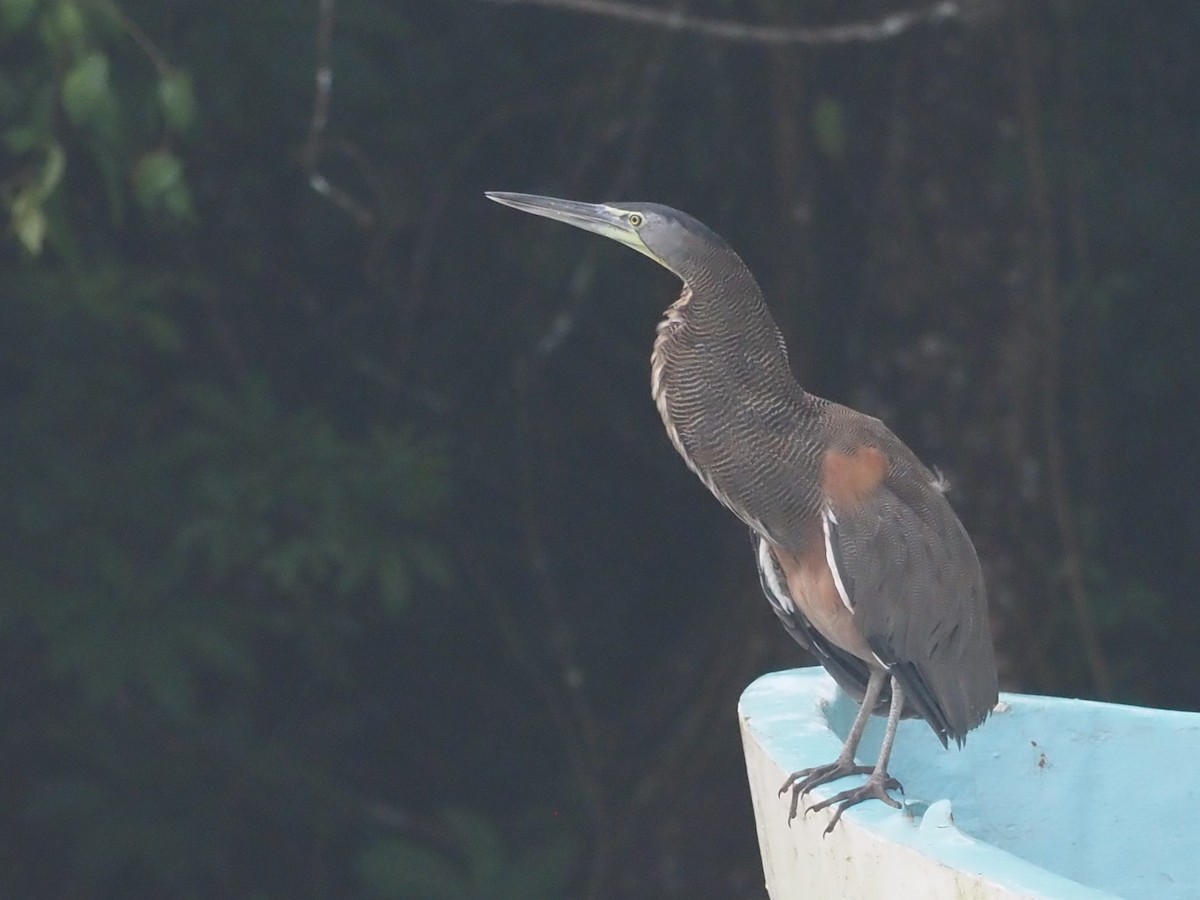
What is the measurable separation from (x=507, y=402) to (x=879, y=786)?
3.01 m

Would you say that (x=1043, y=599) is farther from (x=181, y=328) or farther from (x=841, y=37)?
(x=181, y=328)

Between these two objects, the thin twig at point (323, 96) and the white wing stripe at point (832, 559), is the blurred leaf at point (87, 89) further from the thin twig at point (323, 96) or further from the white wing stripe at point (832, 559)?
the white wing stripe at point (832, 559)

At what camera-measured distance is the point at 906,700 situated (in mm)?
2375

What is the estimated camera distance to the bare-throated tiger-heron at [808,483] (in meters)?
Result: 2.39

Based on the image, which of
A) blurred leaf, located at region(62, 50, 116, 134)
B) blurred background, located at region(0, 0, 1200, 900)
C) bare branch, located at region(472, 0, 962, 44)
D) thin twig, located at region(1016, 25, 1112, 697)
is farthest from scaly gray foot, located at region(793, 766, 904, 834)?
thin twig, located at region(1016, 25, 1112, 697)

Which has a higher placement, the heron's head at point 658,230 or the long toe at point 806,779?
the heron's head at point 658,230

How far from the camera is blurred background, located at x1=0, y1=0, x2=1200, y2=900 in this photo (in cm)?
399

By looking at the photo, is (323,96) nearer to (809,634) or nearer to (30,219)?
(30,219)

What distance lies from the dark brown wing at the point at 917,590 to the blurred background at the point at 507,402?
165 centimetres

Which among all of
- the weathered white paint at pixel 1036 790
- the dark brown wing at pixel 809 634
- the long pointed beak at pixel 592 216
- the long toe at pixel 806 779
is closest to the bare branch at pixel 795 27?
the long pointed beak at pixel 592 216

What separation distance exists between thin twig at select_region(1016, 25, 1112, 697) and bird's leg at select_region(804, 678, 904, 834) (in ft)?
6.29

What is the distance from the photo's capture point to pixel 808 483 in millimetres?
2443

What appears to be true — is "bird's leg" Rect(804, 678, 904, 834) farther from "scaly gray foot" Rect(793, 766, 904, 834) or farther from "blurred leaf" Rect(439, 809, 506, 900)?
"blurred leaf" Rect(439, 809, 506, 900)

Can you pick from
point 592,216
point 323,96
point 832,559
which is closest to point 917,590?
point 832,559
